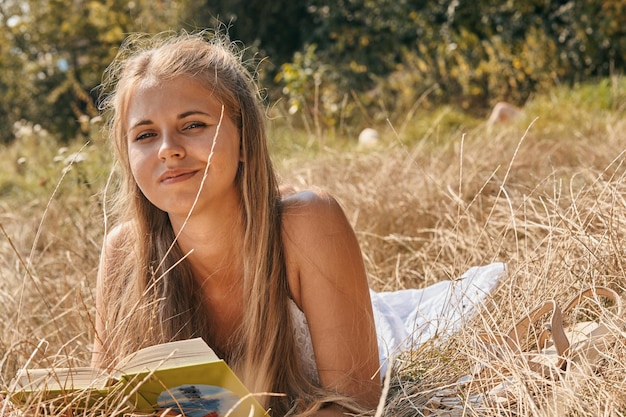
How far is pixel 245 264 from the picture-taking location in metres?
2.23

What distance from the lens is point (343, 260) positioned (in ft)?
7.03

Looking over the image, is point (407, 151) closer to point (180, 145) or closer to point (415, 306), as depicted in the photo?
point (415, 306)

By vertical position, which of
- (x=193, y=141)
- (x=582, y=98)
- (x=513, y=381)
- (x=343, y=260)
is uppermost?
(x=193, y=141)

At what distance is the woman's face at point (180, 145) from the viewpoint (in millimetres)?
2090

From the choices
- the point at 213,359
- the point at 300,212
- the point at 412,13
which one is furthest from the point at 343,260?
the point at 412,13

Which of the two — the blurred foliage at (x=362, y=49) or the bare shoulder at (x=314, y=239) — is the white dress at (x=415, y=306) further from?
the blurred foliage at (x=362, y=49)

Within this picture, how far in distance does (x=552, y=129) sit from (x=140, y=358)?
14.1ft

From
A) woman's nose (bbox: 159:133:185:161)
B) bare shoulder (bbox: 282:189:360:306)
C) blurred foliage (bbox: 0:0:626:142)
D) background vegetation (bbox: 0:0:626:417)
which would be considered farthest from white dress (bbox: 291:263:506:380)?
blurred foliage (bbox: 0:0:626:142)

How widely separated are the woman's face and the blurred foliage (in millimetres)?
3645

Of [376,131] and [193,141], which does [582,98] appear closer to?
[376,131]

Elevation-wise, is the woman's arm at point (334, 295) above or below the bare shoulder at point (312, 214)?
below

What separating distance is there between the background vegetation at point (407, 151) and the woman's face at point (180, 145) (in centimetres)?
19

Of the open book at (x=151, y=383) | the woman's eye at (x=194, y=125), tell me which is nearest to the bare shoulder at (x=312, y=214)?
the woman's eye at (x=194, y=125)

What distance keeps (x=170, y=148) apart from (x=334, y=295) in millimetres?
567
